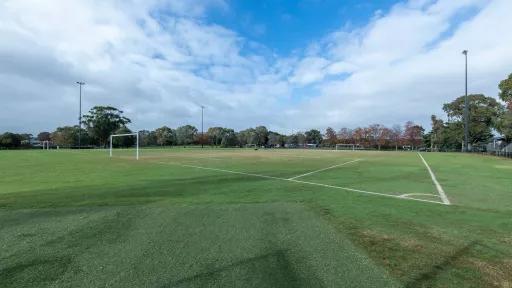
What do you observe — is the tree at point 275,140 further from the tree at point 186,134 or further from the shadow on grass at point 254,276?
the shadow on grass at point 254,276

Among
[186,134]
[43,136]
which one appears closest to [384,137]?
[186,134]

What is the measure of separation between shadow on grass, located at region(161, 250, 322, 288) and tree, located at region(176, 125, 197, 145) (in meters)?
118

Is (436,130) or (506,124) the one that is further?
(436,130)

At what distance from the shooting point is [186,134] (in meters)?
124

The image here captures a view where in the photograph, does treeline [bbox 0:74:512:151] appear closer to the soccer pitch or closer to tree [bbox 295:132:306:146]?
tree [bbox 295:132:306:146]

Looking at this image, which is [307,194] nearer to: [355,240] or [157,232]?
[355,240]

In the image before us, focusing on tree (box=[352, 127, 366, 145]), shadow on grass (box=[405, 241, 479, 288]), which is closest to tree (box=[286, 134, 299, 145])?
tree (box=[352, 127, 366, 145])

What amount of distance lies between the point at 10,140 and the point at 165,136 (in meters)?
43.8

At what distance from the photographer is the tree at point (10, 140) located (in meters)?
77.9

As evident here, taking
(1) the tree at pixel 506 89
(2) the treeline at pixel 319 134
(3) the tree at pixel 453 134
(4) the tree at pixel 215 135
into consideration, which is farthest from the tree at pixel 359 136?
(1) the tree at pixel 506 89

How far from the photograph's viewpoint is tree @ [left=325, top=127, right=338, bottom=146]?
365 feet

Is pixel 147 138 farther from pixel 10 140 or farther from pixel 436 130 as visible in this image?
pixel 436 130

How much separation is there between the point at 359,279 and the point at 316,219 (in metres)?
2.50

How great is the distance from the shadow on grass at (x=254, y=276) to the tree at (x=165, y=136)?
11113cm
